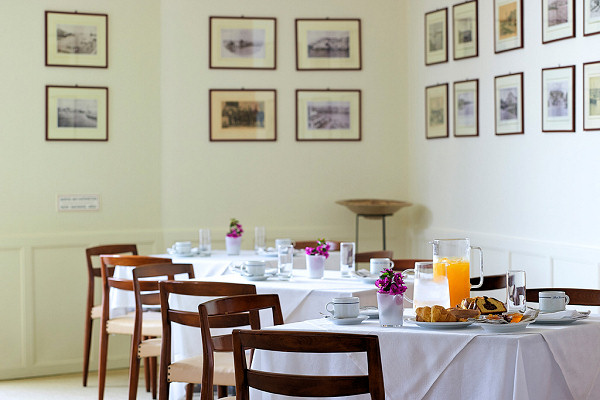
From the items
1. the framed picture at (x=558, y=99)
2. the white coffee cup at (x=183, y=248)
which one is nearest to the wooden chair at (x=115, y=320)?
the white coffee cup at (x=183, y=248)

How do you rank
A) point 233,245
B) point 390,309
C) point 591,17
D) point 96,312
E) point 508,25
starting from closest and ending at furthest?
point 390,309, point 591,17, point 508,25, point 233,245, point 96,312

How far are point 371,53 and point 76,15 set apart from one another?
2.30 metres

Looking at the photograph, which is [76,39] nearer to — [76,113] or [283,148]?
[76,113]

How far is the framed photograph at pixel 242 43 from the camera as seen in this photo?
22.1 ft

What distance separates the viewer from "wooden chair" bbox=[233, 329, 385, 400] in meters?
2.44

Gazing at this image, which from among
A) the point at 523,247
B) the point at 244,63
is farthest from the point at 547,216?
the point at 244,63

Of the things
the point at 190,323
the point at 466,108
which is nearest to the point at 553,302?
the point at 190,323

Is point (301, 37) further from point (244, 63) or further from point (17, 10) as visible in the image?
point (17, 10)

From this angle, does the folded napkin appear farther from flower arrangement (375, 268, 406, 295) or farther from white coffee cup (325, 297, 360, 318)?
white coffee cup (325, 297, 360, 318)

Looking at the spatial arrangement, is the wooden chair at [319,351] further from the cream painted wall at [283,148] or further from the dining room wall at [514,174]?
the cream painted wall at [283,148]

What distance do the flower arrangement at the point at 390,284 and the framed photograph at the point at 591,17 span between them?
256 cm

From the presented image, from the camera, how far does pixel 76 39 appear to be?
644 cm

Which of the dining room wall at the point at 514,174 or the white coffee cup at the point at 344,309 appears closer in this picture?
the white coffee cup at the point at 344,309

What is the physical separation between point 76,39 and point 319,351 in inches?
181
